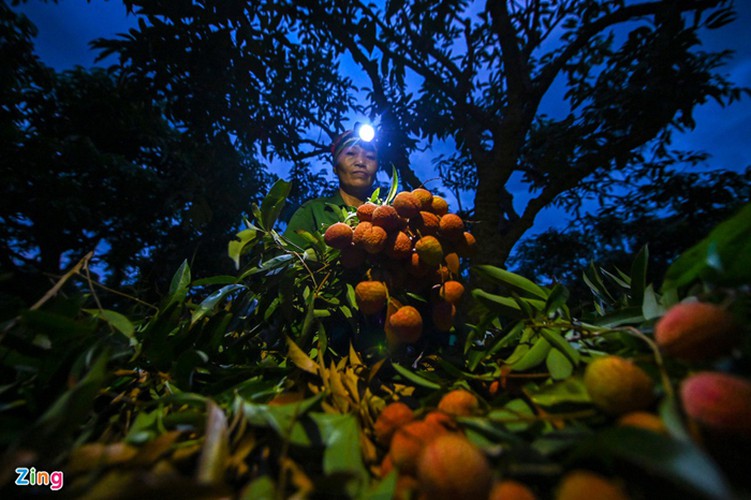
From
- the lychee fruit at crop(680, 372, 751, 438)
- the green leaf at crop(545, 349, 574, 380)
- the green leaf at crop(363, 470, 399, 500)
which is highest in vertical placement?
the green leaf at crop(545, 349, 574, 380)

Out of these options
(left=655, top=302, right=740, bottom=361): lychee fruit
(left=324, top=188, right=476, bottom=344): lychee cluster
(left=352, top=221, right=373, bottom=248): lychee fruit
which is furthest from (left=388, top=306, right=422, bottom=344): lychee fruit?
(left=655, top=302, right=740, bottom=361): lychee fruit

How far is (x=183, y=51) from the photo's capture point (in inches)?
75.1

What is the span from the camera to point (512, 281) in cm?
41

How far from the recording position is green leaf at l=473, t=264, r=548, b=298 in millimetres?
401

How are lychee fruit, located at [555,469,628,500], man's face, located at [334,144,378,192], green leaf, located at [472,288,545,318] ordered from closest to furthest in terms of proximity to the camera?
1. lychee fruit, located at [555,469,628,500]
2. green leaf, located at [472,288,545,318]
3. man's face, located at [334,144,378,192]

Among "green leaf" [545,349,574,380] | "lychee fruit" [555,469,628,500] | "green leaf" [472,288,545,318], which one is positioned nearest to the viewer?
"lychee fruit" [555,469,628,500]

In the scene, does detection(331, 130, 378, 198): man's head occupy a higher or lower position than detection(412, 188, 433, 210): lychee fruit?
higher

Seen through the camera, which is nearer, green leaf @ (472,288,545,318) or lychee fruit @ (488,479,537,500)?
lychee fruit @ (488,479,537,500)

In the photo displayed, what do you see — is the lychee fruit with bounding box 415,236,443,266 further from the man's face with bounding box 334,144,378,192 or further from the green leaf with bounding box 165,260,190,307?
the man's face with bounding box 334,144,378,192

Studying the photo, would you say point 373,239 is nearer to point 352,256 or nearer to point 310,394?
point 352,256

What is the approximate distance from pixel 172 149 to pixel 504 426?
8096mm

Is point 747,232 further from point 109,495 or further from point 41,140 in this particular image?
point 41,140

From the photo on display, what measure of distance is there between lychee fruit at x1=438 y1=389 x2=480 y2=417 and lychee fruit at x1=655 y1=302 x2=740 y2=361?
157 mm

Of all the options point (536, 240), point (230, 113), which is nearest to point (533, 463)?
point (230, 113)
